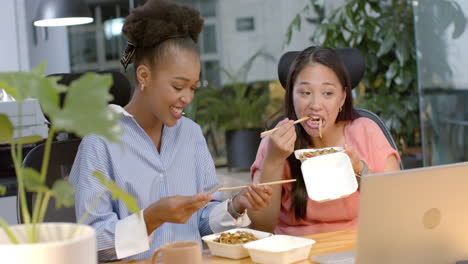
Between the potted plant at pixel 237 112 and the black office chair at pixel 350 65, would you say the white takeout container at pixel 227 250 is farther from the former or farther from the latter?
the potted plant at pixel 237 112

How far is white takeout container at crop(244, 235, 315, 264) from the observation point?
1.68m

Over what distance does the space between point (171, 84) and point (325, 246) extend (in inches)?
25.4

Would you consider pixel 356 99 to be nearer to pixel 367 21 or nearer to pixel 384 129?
pixel 367 21

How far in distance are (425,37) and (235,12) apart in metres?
1.89

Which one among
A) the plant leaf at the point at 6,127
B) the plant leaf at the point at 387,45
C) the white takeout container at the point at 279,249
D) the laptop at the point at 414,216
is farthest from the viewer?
the plant leaf at the point at 387,45

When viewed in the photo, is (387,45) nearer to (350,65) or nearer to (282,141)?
(350,65)

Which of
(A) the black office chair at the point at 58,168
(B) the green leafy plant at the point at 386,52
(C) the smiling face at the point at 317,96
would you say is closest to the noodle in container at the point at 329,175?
(C) the smiling face at the point at 317,96

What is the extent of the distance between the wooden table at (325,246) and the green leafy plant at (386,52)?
3.27 meters

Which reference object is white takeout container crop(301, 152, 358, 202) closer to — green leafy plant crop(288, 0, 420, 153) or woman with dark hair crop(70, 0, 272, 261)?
woman with dark hair crop(70, 0, 272, 261)

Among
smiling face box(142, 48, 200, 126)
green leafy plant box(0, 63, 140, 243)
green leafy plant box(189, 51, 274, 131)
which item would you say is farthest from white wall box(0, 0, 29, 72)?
green leafy plant box(0, 63, 140, 243)

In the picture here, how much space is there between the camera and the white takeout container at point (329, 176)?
6.44 ft

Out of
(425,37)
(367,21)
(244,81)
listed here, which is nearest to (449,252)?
(425,37)

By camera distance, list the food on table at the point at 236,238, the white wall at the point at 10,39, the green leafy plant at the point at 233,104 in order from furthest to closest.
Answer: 1. the green leafy plant at the point at 233,104
2. the white wall at the point at 10,39
3. the food on table at the point at 236,238

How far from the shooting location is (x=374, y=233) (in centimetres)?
142
